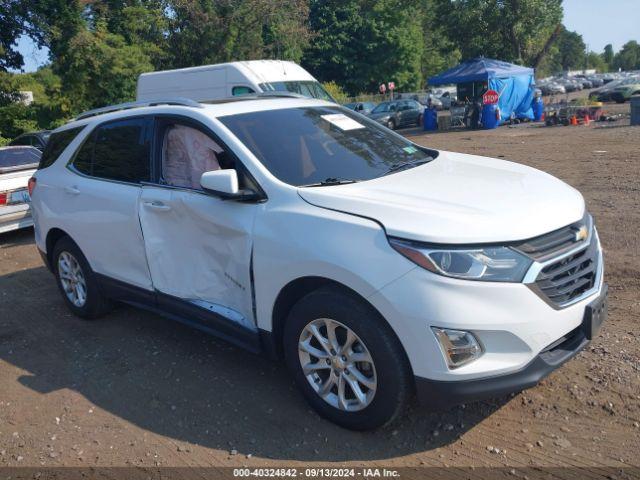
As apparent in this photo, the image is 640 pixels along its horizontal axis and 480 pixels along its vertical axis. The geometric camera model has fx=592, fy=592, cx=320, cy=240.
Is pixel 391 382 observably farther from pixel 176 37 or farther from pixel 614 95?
pixel 614 95

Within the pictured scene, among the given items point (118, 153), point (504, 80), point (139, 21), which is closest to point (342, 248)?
point (118, 153)

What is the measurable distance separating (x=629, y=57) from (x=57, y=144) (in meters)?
156

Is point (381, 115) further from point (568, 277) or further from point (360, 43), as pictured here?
point (360, 43)

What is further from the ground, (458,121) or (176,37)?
(176,37)

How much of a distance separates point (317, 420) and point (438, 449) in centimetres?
73

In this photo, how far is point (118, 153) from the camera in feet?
15.5

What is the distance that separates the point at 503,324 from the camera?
2.83m

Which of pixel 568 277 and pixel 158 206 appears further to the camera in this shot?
pixel 158 206

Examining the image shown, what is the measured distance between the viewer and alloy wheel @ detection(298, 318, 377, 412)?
Result: 10.4 feet

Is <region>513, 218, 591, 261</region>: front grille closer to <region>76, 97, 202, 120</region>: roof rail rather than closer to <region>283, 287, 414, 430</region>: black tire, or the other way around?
<region>283, 287, 414, 430</region>: black tire

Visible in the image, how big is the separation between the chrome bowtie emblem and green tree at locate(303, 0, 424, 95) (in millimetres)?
Result: 50176

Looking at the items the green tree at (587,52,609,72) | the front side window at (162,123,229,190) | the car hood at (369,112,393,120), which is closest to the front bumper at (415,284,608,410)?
the front side window at (162,123,229,190)

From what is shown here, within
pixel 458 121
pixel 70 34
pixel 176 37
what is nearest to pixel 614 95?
pixel 458 121

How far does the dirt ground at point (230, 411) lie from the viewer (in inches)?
125
